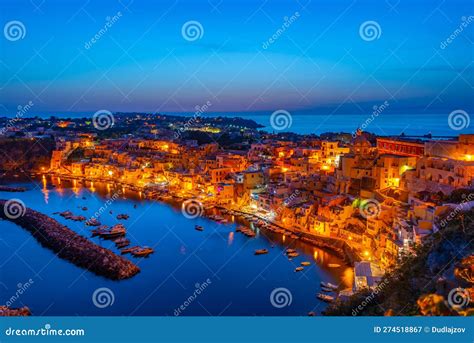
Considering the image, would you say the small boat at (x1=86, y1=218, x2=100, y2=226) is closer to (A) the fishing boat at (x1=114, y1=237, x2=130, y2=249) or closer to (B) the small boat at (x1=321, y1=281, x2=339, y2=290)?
(A) the fishing boat at (x1=114, y1=237, x2=130, y2=249)

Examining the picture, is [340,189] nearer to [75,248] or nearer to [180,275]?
[180,275]

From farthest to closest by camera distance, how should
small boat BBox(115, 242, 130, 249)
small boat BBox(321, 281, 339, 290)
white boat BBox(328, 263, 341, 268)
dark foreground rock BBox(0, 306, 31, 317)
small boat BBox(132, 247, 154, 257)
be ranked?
small boat BBox(115, 242, 130, 249) → small boat BBox(132, 247, 154, 257) → white boat BBox(328, 263, 341, 268) → small boat BBox(321, 281, 339, 290) → dark foreground rock BBox(0, 306, 31, 317)

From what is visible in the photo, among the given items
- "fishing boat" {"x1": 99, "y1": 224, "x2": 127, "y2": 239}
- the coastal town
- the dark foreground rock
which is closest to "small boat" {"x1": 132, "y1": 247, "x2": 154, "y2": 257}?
"fishing boat" {"x1": 99, "y1": 224, "x2": 127, "y2": 239}

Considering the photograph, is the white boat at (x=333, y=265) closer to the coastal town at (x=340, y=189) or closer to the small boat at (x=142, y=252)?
the coastal town at (x=340, y=189)

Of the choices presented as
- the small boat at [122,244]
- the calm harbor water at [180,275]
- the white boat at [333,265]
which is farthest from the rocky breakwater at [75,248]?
the white boat at [333,265]

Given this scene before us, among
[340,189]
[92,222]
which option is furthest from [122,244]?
[340,189]
